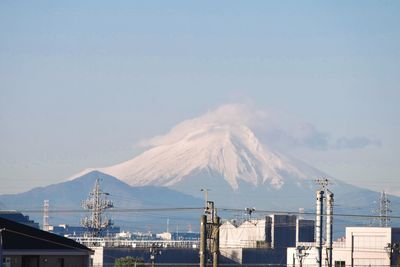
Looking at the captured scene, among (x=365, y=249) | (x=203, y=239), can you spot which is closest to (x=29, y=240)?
(x=203, y=239)

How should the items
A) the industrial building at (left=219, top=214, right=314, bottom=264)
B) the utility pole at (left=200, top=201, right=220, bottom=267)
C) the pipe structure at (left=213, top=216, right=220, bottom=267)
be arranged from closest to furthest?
1. the utility pole at (left=200, top=201, right=220, bottom=267)
2. the pipe structure at (left=213, top=216, right=220, bottom=267)
3. the industrial building at (left=219, top=214, right=314, bottom=264)

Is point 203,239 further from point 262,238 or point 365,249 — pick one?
point 262,238

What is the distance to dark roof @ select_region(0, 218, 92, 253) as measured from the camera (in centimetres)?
6362

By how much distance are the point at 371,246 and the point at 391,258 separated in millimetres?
11143

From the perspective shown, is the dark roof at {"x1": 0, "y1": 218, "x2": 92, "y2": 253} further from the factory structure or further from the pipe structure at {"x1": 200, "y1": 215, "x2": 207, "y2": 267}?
the factory structure

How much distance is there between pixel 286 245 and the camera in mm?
189250

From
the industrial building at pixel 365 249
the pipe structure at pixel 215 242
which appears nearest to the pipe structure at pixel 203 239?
the pipe structure at pixel 215 242

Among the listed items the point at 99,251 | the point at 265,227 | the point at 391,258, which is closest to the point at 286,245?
the point at 265,227

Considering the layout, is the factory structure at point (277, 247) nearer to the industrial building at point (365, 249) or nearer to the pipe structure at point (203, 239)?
the industrial building at point (365, 249)

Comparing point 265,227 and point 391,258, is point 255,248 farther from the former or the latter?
point 391,258

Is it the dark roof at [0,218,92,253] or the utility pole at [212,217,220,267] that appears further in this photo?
the utility pole at [212,217,220,267]

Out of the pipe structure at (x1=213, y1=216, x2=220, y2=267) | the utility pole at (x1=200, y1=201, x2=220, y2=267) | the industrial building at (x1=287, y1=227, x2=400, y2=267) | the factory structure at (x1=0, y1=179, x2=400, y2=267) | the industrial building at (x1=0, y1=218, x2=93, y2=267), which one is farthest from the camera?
the industrial building at (x1=287, y1=227, x2=400, y2=267)

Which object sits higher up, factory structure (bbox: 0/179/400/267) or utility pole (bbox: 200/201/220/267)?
factory structure (bbox: 0/179/400/267)

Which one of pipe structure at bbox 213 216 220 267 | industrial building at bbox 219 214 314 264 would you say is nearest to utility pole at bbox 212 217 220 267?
pipe structure at bbox 213 216 220 267
